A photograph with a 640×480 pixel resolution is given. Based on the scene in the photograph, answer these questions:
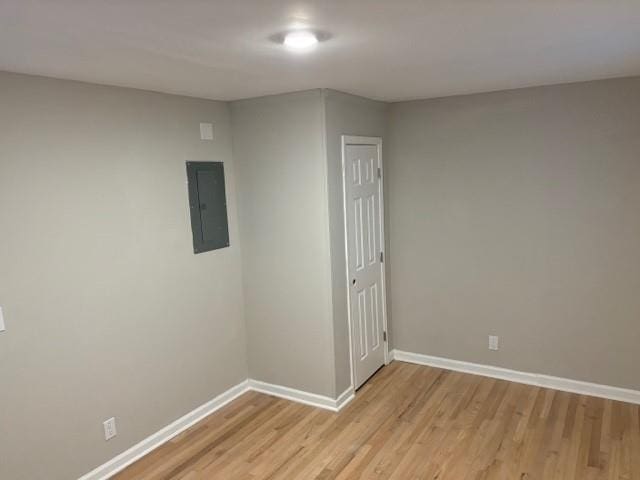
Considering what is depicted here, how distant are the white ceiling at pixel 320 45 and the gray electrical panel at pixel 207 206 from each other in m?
0.63

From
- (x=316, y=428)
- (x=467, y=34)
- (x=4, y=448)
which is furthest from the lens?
(x=316, y=428)

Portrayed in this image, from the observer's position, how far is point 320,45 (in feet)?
6.86

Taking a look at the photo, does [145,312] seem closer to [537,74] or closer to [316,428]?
[316,428]

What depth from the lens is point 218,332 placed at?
146 inches

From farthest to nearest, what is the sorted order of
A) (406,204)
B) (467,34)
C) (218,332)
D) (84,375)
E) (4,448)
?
1. (406,204)
2. (218,332)
3. (84,375)
4. (4,448)
5. (467,34)

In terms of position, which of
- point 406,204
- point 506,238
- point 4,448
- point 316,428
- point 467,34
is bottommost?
point 316,428

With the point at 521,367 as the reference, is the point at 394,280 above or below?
above

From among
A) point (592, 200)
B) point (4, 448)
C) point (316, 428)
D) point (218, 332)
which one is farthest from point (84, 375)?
point (592, 200)

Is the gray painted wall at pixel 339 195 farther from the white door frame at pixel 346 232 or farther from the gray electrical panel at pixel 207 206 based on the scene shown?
the gray electrical panel at pixel 207 206

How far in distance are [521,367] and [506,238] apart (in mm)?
1066

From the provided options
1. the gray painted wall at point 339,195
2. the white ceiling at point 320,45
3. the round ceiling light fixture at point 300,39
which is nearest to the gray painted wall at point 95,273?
the white ceiling at point 320,45

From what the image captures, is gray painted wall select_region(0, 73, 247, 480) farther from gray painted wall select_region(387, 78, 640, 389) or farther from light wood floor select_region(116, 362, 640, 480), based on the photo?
gray painted wall select_region(387, 78, 640, 389)

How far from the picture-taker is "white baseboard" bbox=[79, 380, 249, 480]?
9.54 feet

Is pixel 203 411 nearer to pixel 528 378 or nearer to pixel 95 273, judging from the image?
pixel 95 273
